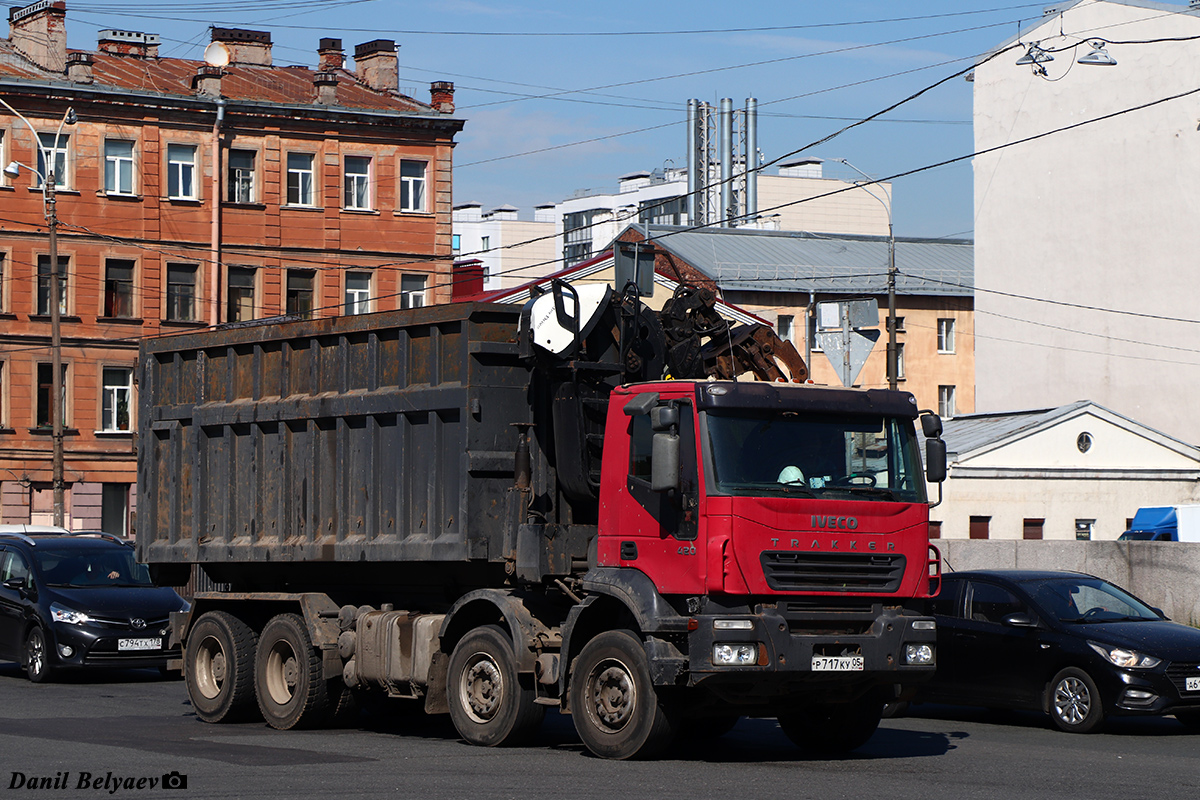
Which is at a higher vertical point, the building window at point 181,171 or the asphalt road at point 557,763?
the building window at point 181,171

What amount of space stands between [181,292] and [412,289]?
679 centimetres

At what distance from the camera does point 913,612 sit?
41.4ft

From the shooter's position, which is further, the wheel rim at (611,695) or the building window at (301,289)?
the building window at (301,289)

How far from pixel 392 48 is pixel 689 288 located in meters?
43.7

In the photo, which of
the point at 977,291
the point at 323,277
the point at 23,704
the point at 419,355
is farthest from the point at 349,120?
the point at 419,355

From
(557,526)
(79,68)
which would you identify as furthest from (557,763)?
(79,68)

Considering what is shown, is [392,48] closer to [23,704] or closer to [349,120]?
[349,120]

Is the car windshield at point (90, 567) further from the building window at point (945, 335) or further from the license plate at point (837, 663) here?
the building window at point (945, 335)

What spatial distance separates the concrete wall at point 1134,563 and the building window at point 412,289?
28.6m

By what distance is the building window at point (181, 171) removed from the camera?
5059 centimetres

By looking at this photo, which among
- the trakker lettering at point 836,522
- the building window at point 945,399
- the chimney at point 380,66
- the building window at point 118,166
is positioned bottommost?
the trakker lettering at point 836,522

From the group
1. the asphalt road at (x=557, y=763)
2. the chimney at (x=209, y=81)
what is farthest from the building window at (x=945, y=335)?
the asphalt road at (x=557, y=763)

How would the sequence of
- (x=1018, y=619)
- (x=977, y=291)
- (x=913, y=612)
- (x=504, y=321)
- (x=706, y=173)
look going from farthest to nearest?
(x=706, y=173) → (x=977, y=291) → (x=1018, y=619) → (x=504, y=321) → (x=913, y=612)

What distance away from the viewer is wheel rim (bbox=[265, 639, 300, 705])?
15242mm
